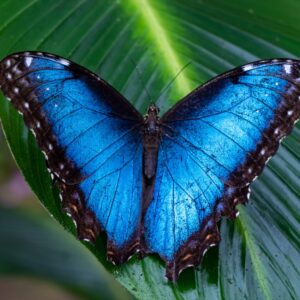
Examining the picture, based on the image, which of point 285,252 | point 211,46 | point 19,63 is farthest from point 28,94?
point 285,252

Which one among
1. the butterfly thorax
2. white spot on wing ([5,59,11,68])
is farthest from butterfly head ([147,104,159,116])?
white spot on wing ([5,59,11,68])

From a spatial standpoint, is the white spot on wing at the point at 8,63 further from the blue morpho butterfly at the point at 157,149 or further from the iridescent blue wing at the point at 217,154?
the iridescent blue wing at the point at 217,154

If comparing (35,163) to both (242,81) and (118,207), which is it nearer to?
(118,207)

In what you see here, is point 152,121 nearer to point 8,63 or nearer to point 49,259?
point 8,63

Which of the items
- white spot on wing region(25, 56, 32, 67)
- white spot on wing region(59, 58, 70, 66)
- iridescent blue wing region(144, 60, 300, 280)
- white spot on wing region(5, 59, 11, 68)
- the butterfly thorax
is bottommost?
iridescent blue wing region(144, 60, 300, 280)

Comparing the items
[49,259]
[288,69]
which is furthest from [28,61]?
[49,259]

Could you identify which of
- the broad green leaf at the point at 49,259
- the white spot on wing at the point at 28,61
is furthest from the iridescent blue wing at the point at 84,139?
the broad green leaf at the point at 49,259

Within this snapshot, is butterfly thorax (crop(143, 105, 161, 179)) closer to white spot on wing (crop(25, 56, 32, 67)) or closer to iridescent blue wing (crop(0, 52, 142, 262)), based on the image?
iridescent blue wing (crop(0, 52, 142, 262))
